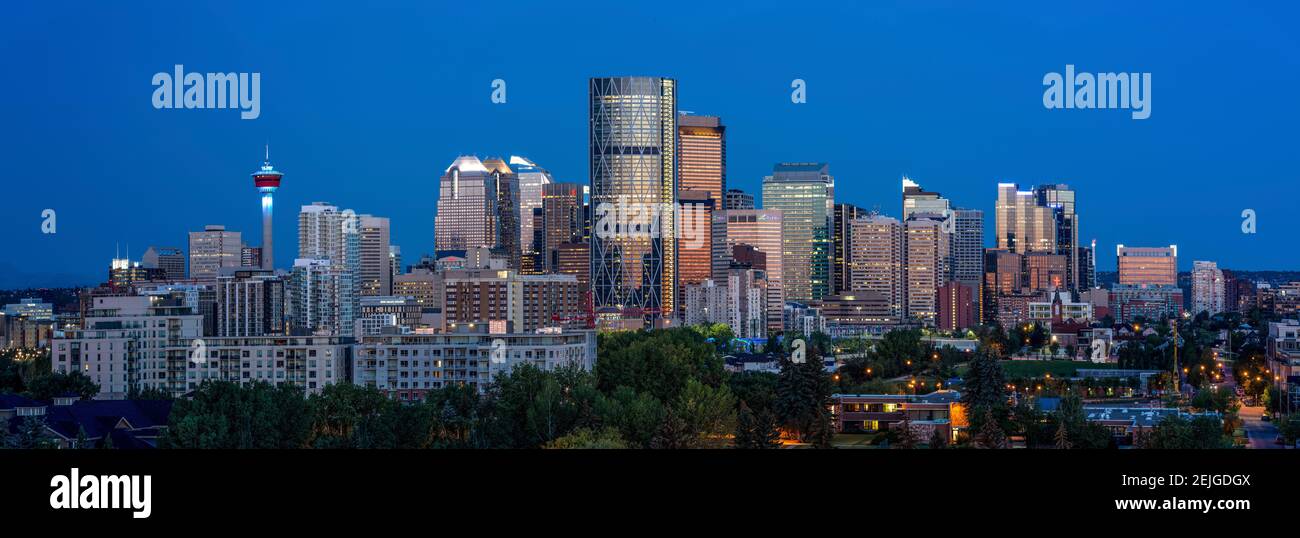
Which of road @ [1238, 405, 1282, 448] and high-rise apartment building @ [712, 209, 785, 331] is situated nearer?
road @ [1238, 405, 1282, 448]

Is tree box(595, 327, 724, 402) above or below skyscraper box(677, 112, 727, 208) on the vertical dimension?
below

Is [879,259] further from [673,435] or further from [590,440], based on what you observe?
[590,440]

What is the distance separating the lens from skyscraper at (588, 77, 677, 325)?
105 meters

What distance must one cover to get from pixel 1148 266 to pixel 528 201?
4567 centimetres

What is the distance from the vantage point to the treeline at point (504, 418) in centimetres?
2448

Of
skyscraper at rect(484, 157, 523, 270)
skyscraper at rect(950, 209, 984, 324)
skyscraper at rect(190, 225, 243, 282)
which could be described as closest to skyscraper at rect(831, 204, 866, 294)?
skyscraper at rect(950, 209, 984, 324)

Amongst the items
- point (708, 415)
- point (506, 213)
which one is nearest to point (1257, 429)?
point (708, 415)

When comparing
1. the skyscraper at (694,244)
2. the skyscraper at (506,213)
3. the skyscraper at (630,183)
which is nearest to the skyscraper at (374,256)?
the skyscraper at (506,213)

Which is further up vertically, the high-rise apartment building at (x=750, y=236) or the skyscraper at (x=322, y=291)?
the high-rise apartment building at (x=750, y=236)

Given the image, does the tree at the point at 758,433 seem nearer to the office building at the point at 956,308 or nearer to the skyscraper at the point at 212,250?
the skyscraper at the point at 212,250

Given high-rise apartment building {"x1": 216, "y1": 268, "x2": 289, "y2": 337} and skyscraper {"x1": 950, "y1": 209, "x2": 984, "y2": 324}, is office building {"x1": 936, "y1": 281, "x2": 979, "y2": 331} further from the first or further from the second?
high-rise apartment building {"x1": 216, "y1": 268, "x2": 289, "y2": 337}

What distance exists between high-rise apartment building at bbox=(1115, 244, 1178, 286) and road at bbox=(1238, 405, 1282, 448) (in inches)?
2527

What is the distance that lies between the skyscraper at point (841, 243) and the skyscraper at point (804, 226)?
17.4 inches
